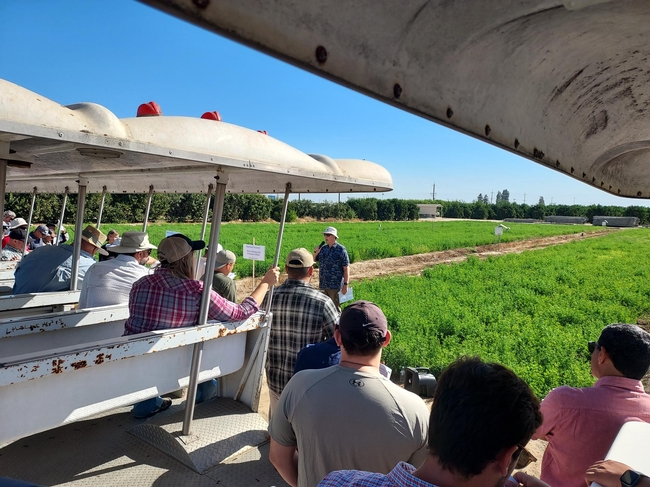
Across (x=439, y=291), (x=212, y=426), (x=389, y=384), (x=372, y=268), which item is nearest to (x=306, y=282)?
(x=212, y=426)

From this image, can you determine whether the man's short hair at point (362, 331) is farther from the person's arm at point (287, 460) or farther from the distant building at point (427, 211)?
the distant building at point (427, 211)

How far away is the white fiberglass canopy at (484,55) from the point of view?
730mm

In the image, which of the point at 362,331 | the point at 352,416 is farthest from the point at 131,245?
the point at 352,416

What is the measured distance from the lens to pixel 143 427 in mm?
3648

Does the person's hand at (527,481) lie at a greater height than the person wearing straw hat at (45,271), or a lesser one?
greater

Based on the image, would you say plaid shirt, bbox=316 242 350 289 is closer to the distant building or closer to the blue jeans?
the blue jeans

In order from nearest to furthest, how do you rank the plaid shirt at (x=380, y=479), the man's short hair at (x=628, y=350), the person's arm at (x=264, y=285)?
the plaid shirt at (x=380, y=479)
the man's short hair at (x=628, y=350)
the person's arm at (x=264, y=285)

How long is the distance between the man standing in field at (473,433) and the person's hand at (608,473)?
0.38m

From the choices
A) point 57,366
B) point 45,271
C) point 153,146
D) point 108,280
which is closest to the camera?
point 153,146

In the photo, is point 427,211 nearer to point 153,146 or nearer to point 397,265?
point 397,265

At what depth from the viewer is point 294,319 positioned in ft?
10.9

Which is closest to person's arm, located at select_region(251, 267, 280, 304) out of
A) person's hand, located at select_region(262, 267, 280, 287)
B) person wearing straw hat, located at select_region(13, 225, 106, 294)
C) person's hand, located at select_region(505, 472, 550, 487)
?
person's hand, located at select_region(262, 267, 280, 287)

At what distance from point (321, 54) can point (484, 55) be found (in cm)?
41

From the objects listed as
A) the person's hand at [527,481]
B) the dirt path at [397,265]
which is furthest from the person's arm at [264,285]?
the dirt path at [397,265]
